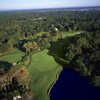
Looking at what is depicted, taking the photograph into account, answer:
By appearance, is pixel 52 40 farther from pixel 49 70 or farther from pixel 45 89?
pixel 45 89

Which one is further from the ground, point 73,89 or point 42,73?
point 42,73

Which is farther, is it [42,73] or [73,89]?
[42,73]

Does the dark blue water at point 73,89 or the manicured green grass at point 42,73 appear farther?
the manicured green grass at point 42,73

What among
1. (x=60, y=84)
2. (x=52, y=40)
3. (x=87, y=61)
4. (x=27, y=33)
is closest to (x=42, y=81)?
(x=60, y=84)

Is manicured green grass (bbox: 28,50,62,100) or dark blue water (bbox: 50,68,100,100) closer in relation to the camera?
dark blue water (bbox: 50,68,100,100)
